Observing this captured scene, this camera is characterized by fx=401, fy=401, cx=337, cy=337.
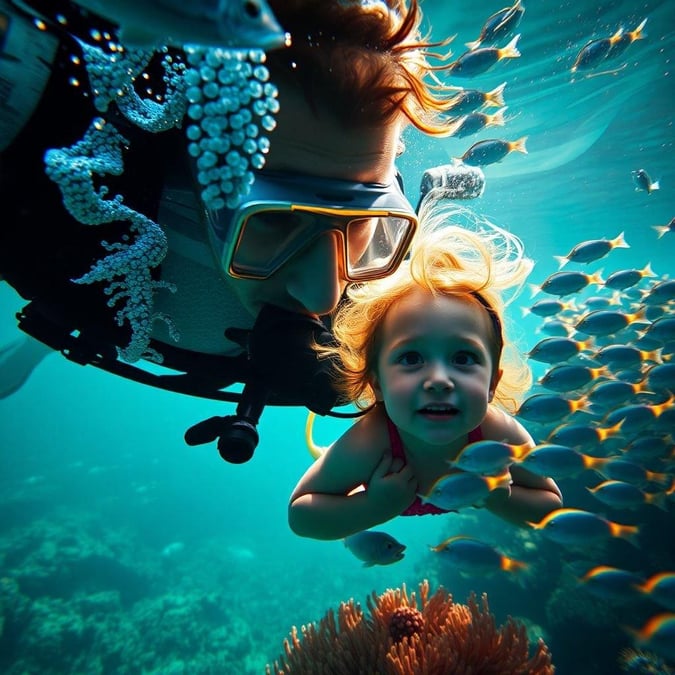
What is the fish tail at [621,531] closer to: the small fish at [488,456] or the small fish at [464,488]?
the small fish at [488,456]

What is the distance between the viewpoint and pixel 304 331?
1.97 m

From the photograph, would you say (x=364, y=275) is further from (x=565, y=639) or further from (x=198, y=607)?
(x=198, y=607)

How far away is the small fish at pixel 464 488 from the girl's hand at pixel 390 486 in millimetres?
359

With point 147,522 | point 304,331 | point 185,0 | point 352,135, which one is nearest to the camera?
point 185,0

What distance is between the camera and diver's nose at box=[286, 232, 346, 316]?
1.68 metres

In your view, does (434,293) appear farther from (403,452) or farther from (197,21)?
(197,21)

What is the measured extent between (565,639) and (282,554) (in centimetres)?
2052

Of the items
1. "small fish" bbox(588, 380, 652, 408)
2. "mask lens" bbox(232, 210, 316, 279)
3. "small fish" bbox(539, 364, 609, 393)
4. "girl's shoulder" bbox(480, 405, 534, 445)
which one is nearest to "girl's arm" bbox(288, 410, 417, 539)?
"girl's shoulder" bbox(480, 405, 534, 445)

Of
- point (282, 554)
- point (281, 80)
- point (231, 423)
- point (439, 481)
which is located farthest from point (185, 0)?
point (282, 554)

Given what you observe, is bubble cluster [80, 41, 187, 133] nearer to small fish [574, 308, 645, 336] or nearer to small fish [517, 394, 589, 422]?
small fish [517, 394, 589, 422]

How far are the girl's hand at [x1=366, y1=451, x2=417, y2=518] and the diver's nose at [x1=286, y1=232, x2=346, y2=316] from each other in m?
0.78

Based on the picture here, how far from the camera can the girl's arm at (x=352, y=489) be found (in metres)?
1.78

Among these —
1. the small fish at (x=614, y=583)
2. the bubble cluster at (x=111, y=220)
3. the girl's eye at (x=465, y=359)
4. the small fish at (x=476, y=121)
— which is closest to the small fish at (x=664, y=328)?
the small fish at (x=476, y=121)

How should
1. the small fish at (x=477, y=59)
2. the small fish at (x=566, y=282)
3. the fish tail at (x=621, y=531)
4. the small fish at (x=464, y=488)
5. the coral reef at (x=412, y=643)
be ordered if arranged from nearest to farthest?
the small fish at (x=464, y=488) → the coral reef at (x=412, y=643) → the fish tail at (x=621, y=531) → the small fish at (x=477, y=59) → the small fish at (x=566, y=282)
